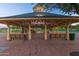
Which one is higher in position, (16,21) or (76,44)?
(16,21)

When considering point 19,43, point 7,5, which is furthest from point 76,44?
point 7,5

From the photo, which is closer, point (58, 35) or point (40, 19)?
point (40, 19)

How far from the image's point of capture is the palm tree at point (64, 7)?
6.20 meters

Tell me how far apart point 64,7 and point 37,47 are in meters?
1.18

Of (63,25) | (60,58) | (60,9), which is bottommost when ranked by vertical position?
(60,58)

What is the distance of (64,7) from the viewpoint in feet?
20.5

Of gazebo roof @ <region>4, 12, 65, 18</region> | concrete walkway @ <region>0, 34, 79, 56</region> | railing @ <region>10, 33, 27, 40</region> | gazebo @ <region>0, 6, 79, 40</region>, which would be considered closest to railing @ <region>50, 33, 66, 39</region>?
Answer: concrete walkway @ <region>0, 34, 79, 56</region>

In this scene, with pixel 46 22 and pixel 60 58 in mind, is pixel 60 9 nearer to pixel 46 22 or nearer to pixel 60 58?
pixel 46 22

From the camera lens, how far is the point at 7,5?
243 inches

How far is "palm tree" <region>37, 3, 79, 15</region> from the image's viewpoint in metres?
6.20

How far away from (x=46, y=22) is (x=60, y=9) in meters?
0.46

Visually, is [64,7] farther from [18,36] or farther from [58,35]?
[18,36]

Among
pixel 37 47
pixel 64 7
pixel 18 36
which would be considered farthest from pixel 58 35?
pixel 18 36

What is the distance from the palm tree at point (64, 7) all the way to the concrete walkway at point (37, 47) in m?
0.74
